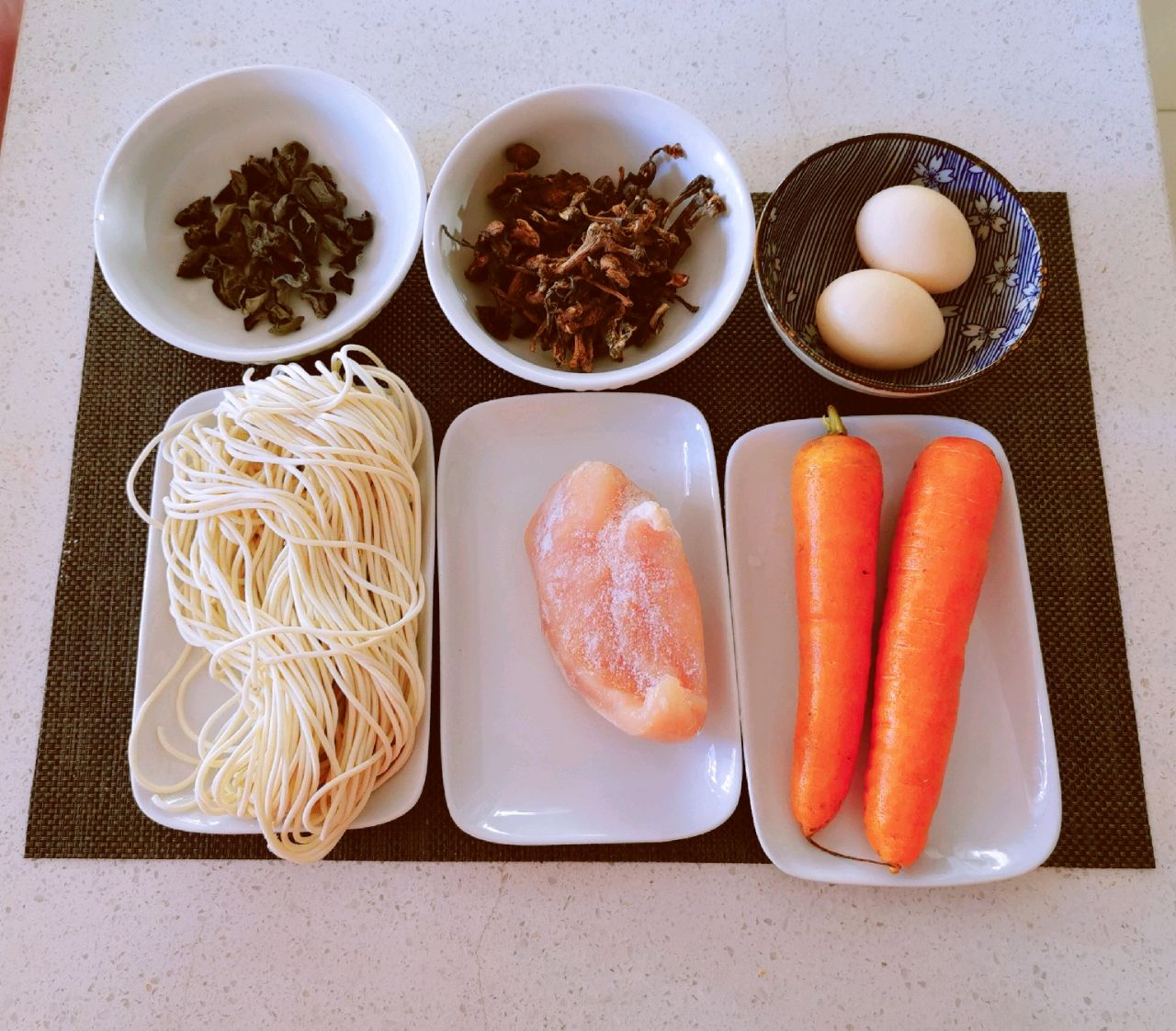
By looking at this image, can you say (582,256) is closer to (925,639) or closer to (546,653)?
(546,653)

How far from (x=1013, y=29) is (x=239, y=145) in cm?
104

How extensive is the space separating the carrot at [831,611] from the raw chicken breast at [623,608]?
0.41 feet

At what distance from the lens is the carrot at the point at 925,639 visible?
Answer: 0.90 m

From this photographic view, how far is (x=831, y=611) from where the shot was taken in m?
0.94

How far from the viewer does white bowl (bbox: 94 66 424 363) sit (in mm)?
954

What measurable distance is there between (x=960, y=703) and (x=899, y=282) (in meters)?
0.47

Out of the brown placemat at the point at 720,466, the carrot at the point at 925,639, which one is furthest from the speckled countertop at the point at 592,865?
the carrot at the point at 925,639

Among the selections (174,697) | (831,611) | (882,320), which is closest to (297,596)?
(174,697)

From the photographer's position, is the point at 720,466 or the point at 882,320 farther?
the point at 720,466

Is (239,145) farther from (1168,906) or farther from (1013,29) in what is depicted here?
(1168,906)

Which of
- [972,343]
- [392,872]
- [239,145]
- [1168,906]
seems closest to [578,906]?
[392,872]

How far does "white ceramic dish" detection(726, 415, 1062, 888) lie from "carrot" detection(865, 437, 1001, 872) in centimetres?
4

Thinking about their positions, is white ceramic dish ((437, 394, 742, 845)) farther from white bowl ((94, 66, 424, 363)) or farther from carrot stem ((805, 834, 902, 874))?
white bowl ((94, 66, 424, 363))

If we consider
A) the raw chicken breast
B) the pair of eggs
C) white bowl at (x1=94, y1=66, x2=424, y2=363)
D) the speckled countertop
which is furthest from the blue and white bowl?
white bowl at (x1=94, y1=66, x2=424, y2=363)
